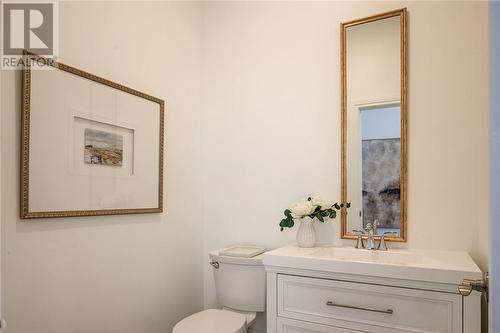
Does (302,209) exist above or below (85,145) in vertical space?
below

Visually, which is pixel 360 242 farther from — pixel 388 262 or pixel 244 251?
pixel 244 251

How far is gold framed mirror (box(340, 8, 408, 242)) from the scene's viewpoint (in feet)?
5.96

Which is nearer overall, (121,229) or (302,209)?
(121,229)

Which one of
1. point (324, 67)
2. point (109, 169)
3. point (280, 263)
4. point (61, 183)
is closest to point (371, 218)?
point (280, 263)

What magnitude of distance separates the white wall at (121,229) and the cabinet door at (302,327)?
0.82m

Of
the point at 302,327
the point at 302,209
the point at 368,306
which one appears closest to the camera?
the point at 368,306

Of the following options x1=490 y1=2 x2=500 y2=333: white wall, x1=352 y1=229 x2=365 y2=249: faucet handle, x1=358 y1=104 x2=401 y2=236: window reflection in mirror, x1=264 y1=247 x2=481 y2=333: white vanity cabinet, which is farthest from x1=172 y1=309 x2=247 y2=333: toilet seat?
x1=490 y1=2 x2=500 y2=333: white wall

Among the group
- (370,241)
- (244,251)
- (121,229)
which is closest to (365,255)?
(370,241)

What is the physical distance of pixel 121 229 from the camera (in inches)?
70.2

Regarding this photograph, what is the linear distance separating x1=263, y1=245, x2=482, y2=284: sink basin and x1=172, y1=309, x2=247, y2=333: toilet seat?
0.40 metres

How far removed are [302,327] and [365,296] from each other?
344mm

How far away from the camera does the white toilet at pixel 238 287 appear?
1.88 metres

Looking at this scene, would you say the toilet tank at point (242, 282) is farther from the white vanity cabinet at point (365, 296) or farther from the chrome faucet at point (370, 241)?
the chrome faucet at point (370, 241)

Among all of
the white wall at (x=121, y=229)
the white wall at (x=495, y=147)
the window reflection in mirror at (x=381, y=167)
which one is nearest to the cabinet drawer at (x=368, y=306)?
the window reflection in mirror at (x=381, y=167)
